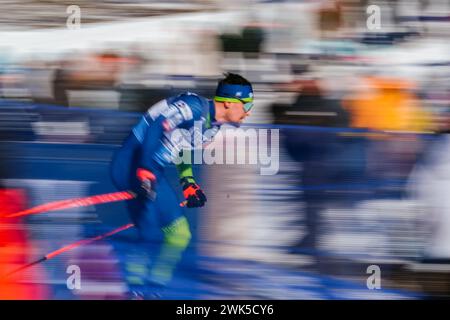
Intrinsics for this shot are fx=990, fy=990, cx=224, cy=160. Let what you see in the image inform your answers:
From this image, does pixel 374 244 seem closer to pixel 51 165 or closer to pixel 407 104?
pixel 407 104

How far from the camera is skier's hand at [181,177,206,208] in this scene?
15.9 feet

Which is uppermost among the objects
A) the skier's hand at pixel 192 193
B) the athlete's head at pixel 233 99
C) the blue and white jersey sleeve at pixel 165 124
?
the athlete's head at pixel 233 99

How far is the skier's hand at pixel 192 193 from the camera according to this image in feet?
15.9

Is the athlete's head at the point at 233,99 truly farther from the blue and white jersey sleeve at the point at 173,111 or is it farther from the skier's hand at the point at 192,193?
the skier's hand at the point at 192,193

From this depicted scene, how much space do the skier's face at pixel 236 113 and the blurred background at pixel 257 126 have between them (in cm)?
7

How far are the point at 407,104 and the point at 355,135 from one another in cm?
29

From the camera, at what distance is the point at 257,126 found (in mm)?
4844

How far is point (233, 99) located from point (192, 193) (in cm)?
50

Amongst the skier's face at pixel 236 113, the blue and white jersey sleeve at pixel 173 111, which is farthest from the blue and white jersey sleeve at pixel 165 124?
the skier's face at pixel 236 113

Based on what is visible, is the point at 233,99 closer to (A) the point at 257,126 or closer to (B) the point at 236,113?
(B) the point at 236,113

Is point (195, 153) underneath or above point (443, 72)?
underneath

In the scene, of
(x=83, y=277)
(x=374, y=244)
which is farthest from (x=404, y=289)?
(x=83, y=277)
